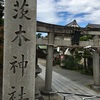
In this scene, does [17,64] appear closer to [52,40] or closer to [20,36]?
[20,36]

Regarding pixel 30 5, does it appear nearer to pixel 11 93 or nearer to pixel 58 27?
pixel 11 93

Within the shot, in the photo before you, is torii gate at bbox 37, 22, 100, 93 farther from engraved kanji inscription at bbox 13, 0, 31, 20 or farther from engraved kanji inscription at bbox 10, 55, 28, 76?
engraved kanji inscription at bbox 10, 55, 28, 76

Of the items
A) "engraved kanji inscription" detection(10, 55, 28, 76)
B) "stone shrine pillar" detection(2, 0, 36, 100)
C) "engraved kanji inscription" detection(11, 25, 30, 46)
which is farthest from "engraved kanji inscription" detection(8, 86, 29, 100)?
"engraved kanji inscription" detection(11, 25, 30, 46)

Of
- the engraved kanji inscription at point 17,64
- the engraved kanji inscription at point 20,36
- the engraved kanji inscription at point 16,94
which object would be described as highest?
the engraved kanji inscription at point 20,36

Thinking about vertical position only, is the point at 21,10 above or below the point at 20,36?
above

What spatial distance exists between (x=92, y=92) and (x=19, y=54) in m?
9.09

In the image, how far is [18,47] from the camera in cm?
412

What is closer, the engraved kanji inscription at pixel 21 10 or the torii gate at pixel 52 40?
the engraved kanji inscription at pixel 21 10

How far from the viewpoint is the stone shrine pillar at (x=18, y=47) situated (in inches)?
161

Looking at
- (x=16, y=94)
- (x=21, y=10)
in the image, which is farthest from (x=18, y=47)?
(x=16, y=94)

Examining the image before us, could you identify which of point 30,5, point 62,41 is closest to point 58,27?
point 62,41

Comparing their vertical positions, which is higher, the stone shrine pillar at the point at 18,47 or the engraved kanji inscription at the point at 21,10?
the engraved kanji inscription at the point at 21,10

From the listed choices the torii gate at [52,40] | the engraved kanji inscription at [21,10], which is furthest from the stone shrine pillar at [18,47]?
the torii gate at [52,40]

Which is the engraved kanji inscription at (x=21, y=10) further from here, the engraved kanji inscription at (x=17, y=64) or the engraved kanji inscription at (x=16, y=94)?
the engraved kanji inscription at (x=16, y=94)
